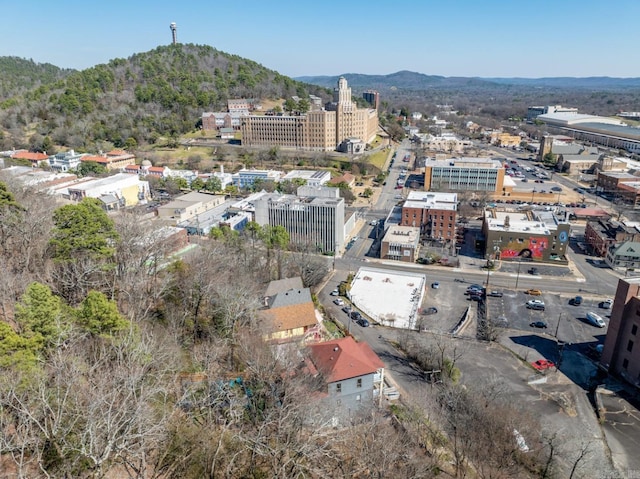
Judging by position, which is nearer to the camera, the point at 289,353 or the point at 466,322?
the point at 289,353

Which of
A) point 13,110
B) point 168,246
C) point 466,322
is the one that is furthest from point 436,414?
point 13,110

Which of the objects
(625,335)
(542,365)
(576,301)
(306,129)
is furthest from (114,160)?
(625,335)

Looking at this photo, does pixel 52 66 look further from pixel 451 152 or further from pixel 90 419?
pixel 90 419

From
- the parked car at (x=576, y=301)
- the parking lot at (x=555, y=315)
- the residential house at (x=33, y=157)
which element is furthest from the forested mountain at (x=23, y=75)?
the parked car at (x=576, y=301)

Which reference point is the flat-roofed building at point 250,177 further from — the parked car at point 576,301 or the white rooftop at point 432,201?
the parked car at point 576,301

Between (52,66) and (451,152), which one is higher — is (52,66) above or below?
above

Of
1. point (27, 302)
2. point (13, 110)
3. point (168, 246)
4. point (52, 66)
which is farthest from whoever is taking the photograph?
point (52, 66)

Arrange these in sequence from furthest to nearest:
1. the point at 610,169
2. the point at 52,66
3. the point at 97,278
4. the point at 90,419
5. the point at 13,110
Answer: the point at 52,66 < the point at 13,110 < the point at 610,169 < the point at 97,278 < the point at 90,419

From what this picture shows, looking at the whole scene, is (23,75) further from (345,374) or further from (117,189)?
(345,374)
